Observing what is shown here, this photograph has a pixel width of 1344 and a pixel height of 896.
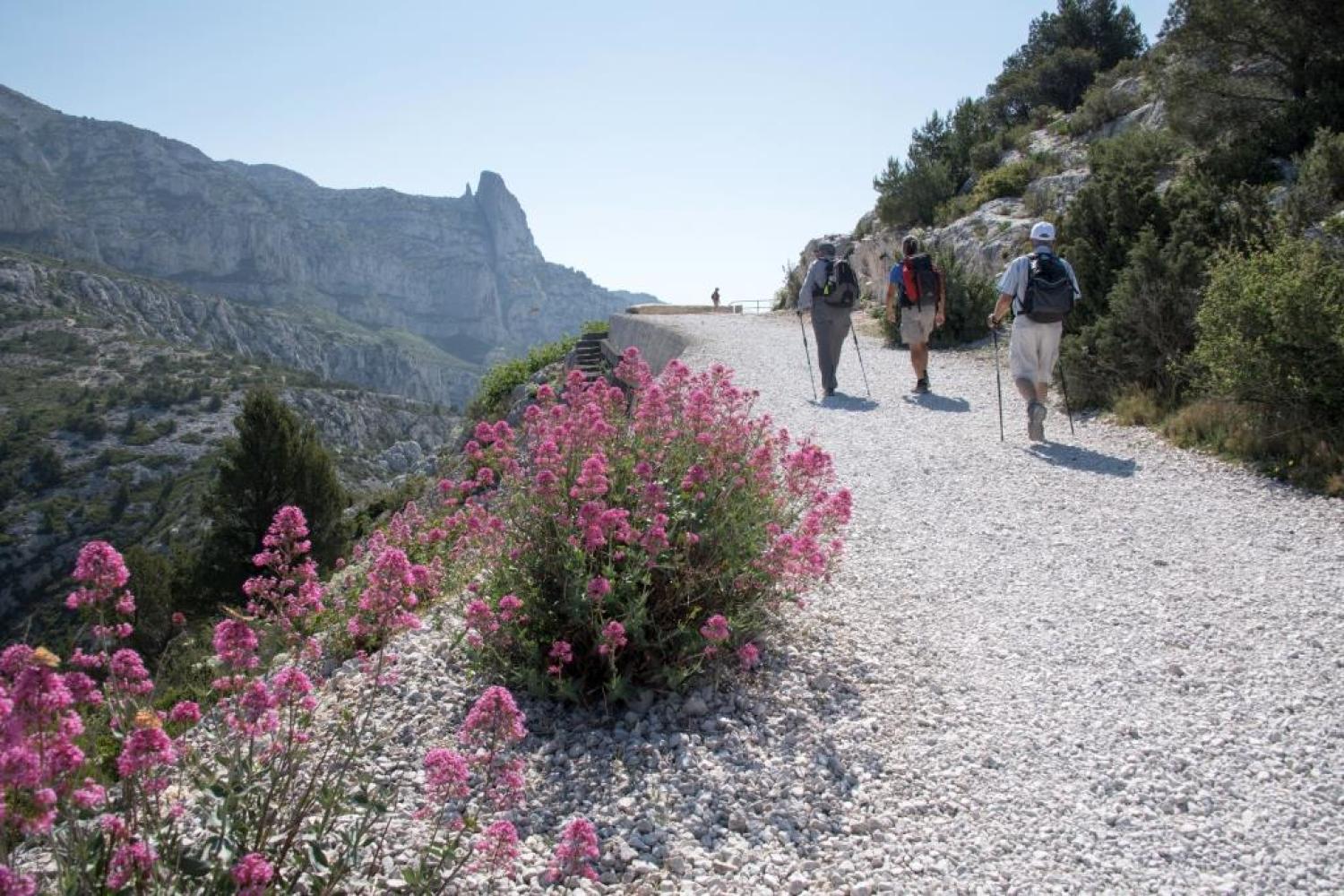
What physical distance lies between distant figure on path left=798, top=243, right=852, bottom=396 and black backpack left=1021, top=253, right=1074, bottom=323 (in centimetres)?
351

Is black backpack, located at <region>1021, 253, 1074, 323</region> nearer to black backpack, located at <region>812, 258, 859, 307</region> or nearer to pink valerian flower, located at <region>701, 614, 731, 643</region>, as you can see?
black backpack, located at <region>812, 258, 859, 307</region>

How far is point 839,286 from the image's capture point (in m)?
12.4

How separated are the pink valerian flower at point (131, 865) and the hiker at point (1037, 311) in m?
8.80

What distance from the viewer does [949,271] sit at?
1902 cm

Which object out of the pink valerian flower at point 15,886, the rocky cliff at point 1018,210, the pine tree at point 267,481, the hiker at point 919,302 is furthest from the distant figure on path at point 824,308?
the pine tree at point 267,481

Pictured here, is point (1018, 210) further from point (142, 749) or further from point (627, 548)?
point (142, 749)

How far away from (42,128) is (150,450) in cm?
14491

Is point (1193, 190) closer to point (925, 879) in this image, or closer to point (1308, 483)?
point (1308, 483)

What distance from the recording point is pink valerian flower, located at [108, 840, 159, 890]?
2227 mm

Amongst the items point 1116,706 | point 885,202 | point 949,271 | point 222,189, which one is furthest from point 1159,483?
point 222,189

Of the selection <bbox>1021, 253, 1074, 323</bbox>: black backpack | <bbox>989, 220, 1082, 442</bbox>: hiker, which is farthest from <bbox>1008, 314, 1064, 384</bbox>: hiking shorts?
<bbox>1021, 253, 1074, 323</bbox>: black backpack

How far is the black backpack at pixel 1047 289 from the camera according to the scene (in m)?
9.26

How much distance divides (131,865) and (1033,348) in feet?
31.0

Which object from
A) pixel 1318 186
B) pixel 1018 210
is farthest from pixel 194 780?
pixel 1018 210
